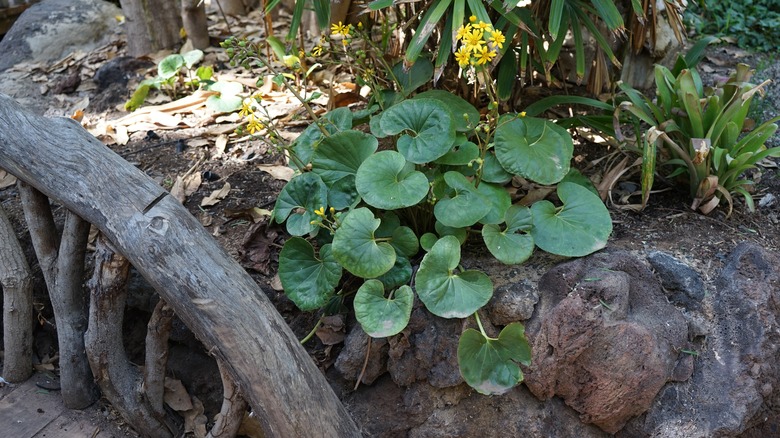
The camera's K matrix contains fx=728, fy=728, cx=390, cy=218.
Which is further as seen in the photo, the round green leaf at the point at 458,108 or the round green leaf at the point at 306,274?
the round green leaf at the point at 458,108

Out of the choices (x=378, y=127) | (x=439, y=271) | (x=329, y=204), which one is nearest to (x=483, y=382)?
(x=439, y=271)

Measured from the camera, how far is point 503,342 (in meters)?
2.42

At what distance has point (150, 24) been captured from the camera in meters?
4.52

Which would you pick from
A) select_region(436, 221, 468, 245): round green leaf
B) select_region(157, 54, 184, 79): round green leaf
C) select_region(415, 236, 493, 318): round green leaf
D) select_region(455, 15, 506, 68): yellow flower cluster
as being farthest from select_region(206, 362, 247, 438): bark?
select_region(157, 54, 184, 79): round green leaf

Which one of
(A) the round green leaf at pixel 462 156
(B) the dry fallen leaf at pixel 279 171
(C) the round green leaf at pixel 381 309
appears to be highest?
(A) the round green leaf at pixel 462 156

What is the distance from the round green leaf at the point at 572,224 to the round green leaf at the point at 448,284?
11.4 inches

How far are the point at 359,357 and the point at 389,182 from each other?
2.12 ft

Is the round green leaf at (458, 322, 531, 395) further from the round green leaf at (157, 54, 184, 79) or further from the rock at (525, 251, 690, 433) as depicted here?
the round green leaf at (157, 54, 184, 79)

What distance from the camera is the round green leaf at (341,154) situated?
2.75 metres

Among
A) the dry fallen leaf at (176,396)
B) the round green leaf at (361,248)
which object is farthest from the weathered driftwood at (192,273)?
the dry fallen leaf at (176,396)

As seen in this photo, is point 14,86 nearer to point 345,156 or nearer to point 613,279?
point 345,156

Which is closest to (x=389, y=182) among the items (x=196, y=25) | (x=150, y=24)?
(x=196, y=25)

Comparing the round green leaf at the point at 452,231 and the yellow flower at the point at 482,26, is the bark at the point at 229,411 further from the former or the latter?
the yellow flower at the point at 482,26

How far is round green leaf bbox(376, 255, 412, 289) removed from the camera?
2.57m
